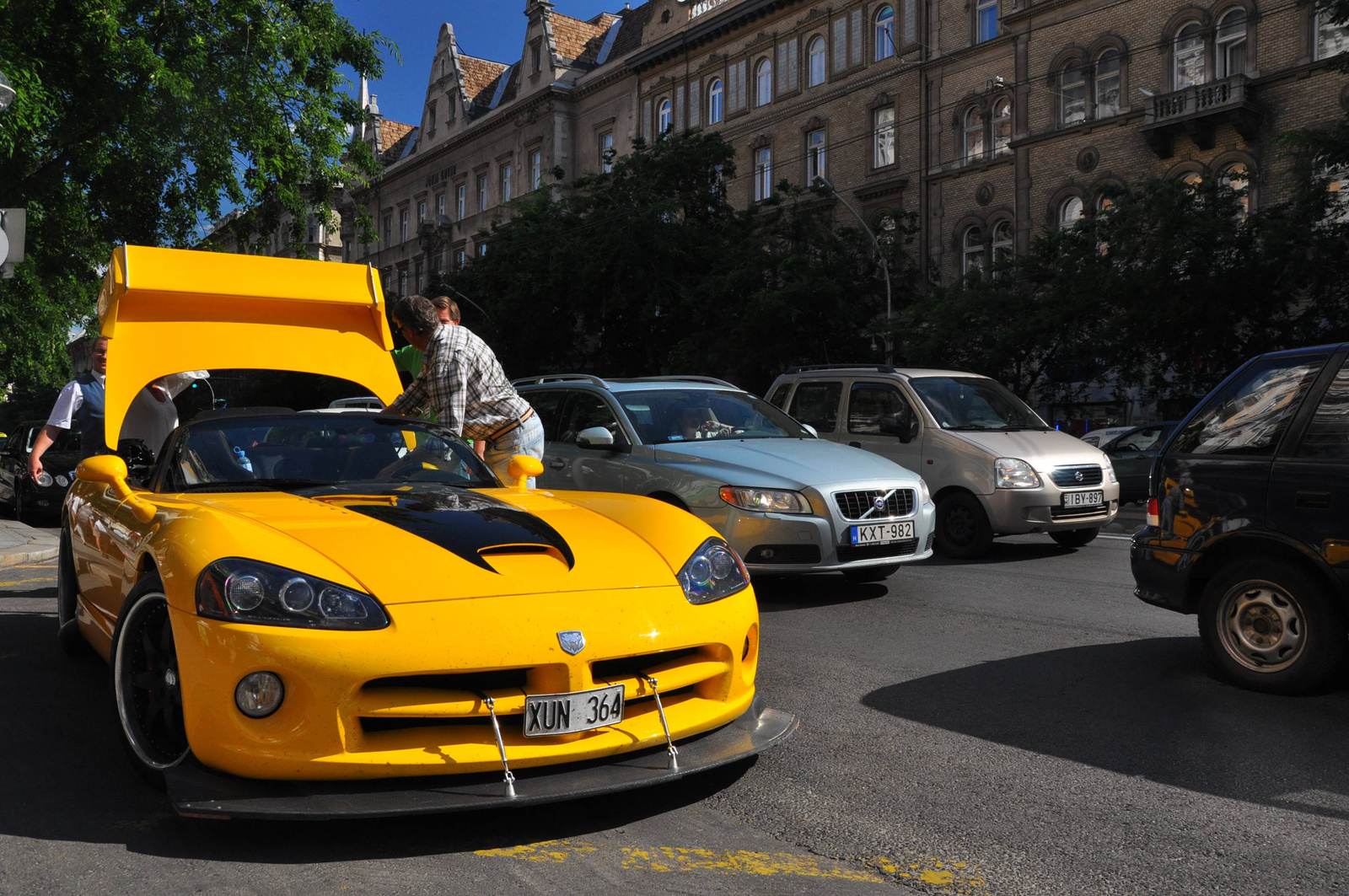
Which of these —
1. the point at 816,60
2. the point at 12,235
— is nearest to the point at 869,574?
the point at 12,235

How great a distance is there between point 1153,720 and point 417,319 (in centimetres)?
401

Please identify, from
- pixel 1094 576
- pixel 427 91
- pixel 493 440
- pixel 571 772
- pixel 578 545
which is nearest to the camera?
pixel 571 772

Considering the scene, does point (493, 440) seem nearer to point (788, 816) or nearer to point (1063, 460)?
point (788, 816)

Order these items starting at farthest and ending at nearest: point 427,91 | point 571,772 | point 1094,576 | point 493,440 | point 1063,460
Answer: point 427,91 → point 1063,460 → point 1094,576 → point 493,440 → point 571,772

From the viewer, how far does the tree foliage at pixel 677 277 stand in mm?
30938

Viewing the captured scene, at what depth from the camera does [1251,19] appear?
27875 mm

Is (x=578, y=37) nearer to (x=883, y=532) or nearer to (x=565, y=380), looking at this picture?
(x=565, y=380)

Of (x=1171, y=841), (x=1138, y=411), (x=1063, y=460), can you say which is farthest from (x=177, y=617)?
(x=1138, y=411)

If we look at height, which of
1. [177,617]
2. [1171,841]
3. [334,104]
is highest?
[334,104]

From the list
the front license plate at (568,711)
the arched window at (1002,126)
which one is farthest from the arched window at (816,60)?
the front license plate at (568,711)

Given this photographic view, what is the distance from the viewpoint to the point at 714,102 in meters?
43.8

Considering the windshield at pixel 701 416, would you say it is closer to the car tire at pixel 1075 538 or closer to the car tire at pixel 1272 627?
the car tire at pixel 1075 538

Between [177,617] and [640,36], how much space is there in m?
48.9

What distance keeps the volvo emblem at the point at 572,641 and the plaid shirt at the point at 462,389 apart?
2.69m
